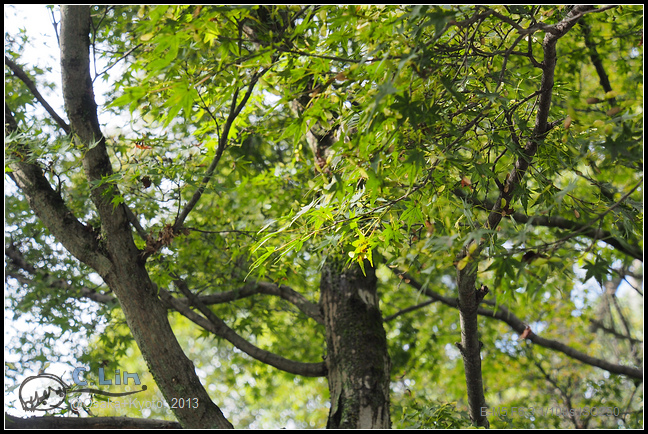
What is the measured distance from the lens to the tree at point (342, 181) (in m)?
1.48

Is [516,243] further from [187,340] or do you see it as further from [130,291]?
[187,340]

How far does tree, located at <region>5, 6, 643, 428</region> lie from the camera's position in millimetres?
1477

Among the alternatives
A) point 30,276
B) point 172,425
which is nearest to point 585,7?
point 172,425

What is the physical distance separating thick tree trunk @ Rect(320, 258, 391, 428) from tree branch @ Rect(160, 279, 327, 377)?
0.81ft

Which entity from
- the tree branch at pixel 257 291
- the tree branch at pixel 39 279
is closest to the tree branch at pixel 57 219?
the tree branch at pixel 257 291

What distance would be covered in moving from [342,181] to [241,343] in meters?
2.87

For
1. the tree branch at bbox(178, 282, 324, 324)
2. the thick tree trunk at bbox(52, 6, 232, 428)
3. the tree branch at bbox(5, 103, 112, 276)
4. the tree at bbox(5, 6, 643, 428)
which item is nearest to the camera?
the tree at bbox(5, 6, 643, 428)

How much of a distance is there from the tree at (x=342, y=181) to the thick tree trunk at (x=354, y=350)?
0.02m

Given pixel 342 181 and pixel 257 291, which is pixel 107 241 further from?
pixel 342 181

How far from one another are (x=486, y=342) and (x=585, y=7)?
17.0 ft

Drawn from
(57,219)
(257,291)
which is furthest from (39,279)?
(257,291)

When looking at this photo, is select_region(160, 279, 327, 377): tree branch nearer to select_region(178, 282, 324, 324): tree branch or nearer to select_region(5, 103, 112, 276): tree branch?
select_region(178, 282, 324, 324): tree branch

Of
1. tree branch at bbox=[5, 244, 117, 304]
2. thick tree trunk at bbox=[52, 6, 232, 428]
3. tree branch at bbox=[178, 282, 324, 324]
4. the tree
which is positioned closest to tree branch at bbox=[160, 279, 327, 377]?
the tree

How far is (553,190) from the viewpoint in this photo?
6.22 feet
